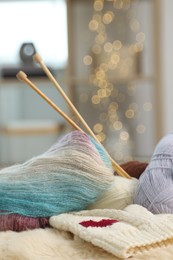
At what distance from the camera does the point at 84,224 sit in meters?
0.90

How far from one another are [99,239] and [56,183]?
0.18m

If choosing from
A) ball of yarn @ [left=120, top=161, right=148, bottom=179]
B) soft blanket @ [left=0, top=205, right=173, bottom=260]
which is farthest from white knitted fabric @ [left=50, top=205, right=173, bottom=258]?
ball of yarn @ [left=120, top=161, right=148, bottom=179]

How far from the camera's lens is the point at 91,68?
10.3ft

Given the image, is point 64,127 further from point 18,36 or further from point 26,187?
point 26,187

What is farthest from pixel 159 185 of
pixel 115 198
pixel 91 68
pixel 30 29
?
pixel 30 29

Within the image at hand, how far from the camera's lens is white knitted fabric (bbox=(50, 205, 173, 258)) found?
82cm

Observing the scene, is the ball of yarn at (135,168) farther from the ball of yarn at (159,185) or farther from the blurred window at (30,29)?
the blurred window at (30,29)

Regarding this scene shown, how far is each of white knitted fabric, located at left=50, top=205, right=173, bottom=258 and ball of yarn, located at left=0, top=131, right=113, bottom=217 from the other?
0.10 ft

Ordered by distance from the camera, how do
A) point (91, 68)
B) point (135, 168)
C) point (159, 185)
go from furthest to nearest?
point (91, 68), point (135, 168), point (159, 185)

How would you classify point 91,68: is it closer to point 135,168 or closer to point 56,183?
point 135,168

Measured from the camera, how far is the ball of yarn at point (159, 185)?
97 centimetres

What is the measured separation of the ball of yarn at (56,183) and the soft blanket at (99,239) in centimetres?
5

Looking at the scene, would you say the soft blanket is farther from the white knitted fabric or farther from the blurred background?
the blurred background

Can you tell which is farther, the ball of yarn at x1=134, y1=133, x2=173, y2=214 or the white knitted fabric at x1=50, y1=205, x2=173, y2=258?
the ball of yarn at x1=134, y1=133, x2=173, y2=214
